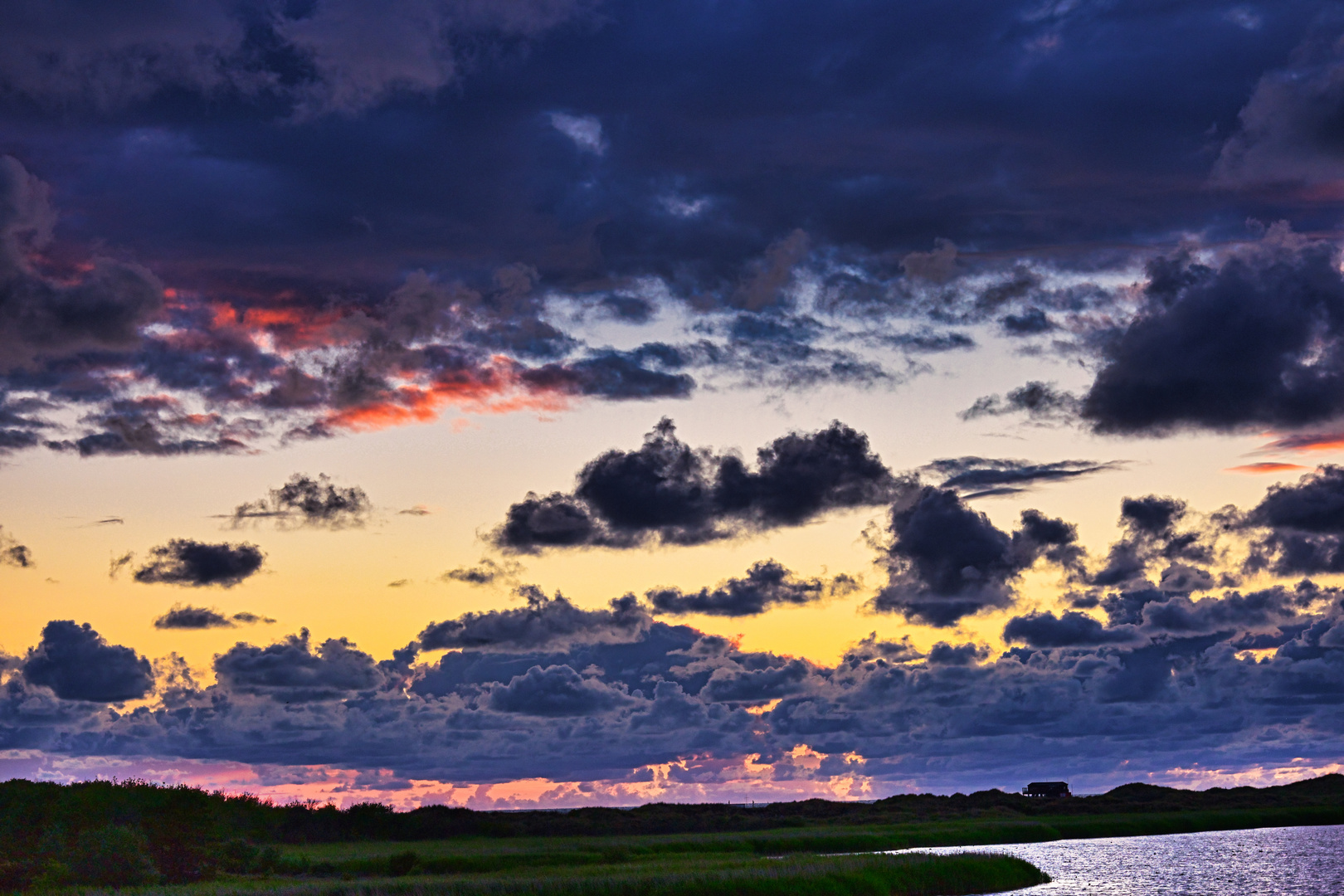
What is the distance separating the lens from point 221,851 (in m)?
113

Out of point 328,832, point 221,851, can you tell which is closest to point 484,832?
point 328,832

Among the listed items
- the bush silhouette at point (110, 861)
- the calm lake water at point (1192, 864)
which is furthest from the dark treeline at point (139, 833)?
the calm lake water at point (1192, 864)

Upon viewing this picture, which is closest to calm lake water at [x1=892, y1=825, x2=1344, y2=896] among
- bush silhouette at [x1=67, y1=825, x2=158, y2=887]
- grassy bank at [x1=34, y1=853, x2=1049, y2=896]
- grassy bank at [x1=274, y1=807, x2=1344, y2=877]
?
grassy bank at [x1=34, y1=853, x2=1049, y2=896]

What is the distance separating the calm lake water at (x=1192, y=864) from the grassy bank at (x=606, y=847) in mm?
8454

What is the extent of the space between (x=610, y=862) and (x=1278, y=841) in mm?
108379

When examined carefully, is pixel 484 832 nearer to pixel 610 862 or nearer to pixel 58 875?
pixel 610 862

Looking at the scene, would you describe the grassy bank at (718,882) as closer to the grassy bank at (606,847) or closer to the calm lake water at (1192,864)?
the calm lake water at (1192,864)

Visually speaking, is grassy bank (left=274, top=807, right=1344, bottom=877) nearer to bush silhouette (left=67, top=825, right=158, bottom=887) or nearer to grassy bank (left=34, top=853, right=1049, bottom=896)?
grassy bank (left=34, top=853, right=1049, bottom=896)

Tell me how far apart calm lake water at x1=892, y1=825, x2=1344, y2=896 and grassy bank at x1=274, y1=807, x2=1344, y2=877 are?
8.45m

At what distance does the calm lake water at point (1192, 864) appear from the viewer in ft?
324

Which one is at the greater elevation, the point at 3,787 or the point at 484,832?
the point at 3,787

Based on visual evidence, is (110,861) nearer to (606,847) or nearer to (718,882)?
(718,882)

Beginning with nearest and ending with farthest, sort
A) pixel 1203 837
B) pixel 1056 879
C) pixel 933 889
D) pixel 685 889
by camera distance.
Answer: pixel 685 889, pixel 933 889, pixel 1056 879, pixel 1203 837

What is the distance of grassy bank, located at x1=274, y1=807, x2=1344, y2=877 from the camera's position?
121 metres
